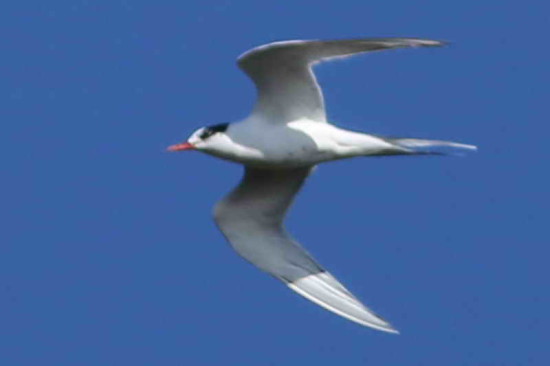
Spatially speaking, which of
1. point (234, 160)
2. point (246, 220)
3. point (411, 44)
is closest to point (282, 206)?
point (246, 220)

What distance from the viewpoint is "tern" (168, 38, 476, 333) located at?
14133 mm

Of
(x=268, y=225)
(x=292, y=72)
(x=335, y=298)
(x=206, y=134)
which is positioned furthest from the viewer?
(x=268, y=225)

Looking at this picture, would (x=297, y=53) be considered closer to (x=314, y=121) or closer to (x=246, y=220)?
(x=314, y=121)

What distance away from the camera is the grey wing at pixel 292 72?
13828 millimetres

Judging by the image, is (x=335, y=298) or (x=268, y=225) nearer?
(x=335, y=298)

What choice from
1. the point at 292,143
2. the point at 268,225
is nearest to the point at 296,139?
the point at 292,143

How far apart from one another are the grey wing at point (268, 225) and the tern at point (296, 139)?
0.01 meters

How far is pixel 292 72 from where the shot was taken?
14430 mm

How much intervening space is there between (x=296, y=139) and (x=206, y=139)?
0.75m

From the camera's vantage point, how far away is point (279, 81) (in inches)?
571

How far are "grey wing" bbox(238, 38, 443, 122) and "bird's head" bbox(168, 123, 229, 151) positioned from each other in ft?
1.05

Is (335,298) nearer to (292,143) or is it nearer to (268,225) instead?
(268,225)

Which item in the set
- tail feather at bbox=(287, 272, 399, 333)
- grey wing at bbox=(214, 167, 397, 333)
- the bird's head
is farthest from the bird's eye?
tail feather at bbox=(287, 272, 399, 333)

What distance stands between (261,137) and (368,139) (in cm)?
86
